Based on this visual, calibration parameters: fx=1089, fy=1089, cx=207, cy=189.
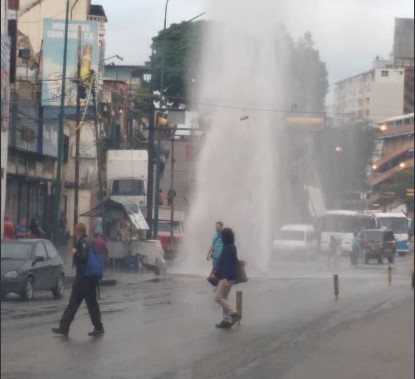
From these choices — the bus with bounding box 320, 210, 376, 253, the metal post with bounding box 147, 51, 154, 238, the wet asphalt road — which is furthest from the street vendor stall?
the bus with bounding box 320, 210, 376, 253

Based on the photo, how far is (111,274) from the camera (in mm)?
18844

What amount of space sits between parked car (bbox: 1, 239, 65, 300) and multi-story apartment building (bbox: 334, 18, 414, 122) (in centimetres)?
169

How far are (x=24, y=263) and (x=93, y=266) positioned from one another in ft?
18.0

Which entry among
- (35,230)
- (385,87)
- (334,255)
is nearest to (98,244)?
(334,255)

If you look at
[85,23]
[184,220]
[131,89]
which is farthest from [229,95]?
[85,23]

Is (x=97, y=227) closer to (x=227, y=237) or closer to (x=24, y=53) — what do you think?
(x=227, y=237)

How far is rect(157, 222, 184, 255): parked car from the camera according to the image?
31812mm

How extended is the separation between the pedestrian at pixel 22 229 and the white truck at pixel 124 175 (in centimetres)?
795

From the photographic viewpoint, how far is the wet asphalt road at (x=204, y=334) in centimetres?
830

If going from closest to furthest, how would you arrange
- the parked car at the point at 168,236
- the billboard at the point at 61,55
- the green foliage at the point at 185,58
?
the billboard at the point at 61,55, the green foliage at the point at 185,58, the parked car at the point at 168,236

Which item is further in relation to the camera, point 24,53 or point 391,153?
point 391,153

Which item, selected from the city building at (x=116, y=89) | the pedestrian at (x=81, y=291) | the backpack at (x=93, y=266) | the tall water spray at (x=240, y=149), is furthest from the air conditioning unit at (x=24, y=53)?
the tall water spray at (x=240, y=149)

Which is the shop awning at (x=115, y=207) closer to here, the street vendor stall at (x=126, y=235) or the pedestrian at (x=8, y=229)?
the street vendor stall at (x=126, y=235)

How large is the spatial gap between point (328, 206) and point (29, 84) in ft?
18.5
